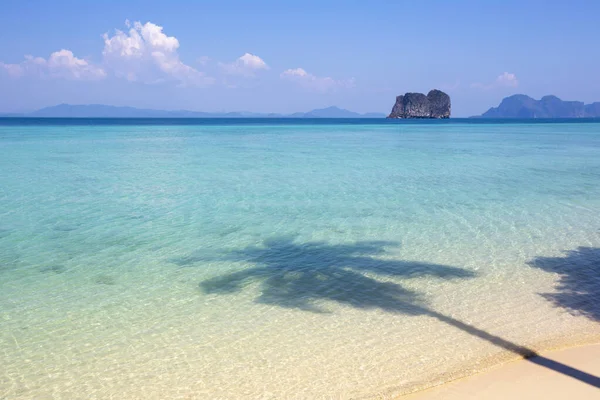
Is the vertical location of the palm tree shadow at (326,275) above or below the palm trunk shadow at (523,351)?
above

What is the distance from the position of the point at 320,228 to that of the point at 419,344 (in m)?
6.86

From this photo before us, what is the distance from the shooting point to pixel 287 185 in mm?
21703

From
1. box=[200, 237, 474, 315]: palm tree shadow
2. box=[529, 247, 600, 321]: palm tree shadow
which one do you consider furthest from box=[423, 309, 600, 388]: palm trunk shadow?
box=[529, 247, 600, 321]: palm tree shadow

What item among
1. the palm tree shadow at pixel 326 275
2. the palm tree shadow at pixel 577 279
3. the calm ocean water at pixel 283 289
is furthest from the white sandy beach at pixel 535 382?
the palm tree shadow at pixel 326 275

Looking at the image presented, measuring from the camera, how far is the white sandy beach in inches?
219

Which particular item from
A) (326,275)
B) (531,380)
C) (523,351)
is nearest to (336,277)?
(326,275)

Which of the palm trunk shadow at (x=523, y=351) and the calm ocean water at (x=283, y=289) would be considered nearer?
the palm trunk shadow at (x=523, y=351)

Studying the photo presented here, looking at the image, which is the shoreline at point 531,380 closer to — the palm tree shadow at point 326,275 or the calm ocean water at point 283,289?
the calm ocean water at point 283,289

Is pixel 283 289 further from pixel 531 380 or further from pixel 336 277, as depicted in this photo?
pixel 531 380

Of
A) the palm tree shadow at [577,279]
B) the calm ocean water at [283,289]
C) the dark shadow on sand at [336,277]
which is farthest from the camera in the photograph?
the palm tree shadow at [577,279]

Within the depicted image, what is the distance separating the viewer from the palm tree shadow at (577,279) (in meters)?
8.18

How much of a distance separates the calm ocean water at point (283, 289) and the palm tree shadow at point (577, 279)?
0.05m

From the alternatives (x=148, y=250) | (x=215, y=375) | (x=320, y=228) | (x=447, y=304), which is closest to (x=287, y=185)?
(x=320, y=228)

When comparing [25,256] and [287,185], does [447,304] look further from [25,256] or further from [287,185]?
[287,185]
